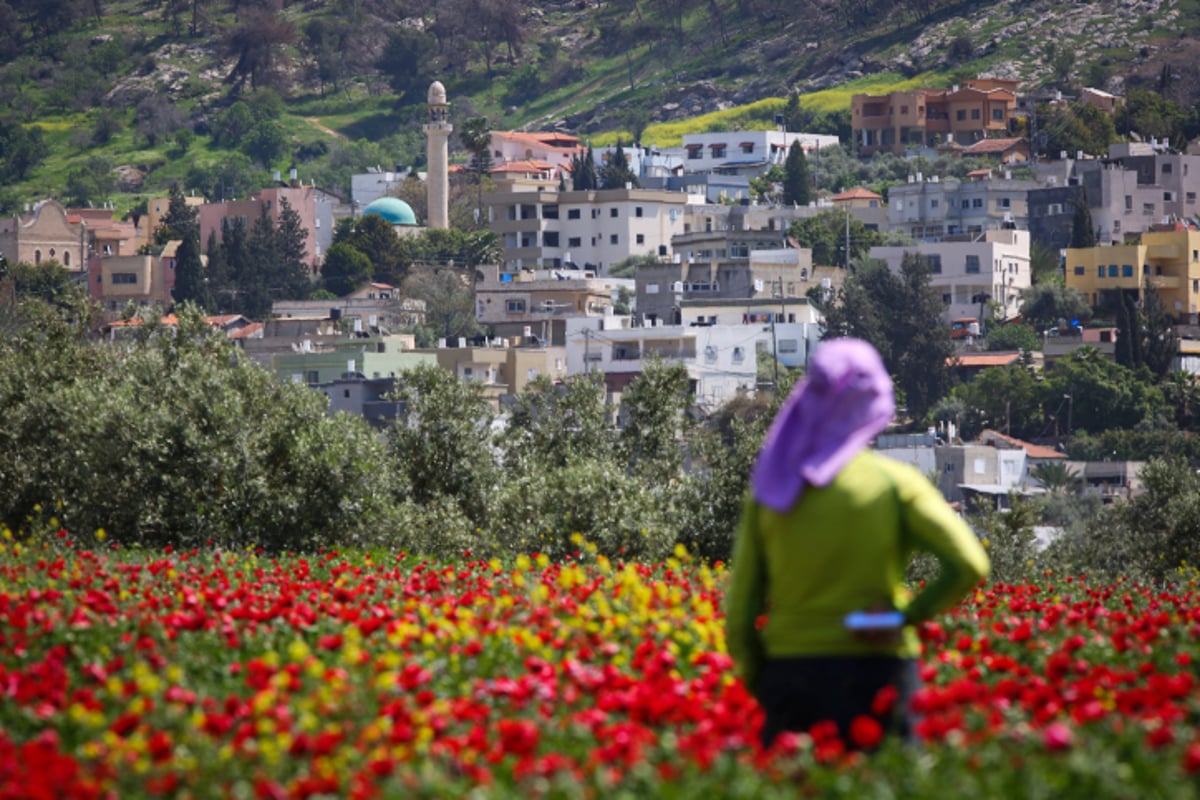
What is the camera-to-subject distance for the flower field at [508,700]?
7.45 m

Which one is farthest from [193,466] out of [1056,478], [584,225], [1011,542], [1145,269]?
[584,225]

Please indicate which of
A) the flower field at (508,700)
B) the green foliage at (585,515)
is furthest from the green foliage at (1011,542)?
the flower field at (508,700)

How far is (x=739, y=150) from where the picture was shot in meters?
156

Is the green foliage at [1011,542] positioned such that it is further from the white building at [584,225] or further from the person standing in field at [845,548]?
the white building at [584,225]

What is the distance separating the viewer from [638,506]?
28.5 metres

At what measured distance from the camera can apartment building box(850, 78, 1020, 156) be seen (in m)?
158

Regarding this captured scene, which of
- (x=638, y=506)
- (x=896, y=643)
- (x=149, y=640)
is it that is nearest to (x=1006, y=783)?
(x=896, y=643)

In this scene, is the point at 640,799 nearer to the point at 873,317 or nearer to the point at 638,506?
the point at 638,506

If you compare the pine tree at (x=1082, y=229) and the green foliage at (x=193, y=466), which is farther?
the pine tree at (x=1082, y=229)

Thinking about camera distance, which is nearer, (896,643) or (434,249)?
(896,643)

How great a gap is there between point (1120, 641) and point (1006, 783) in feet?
11.8

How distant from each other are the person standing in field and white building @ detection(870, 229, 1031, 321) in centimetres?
10712

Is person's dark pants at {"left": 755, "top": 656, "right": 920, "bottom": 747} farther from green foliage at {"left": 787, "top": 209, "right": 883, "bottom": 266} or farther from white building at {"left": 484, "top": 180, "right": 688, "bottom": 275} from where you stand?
white building at {"left": 484, "top": 180, "right": 688, "bottom": 275}

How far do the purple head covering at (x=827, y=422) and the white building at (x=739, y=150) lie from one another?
14532 centimetres
